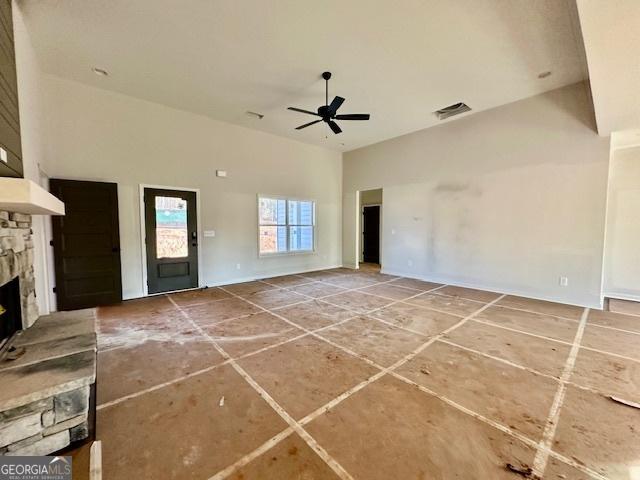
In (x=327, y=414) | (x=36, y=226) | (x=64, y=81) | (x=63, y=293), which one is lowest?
(x=327, y=414)

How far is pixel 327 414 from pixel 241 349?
1308 millimetres

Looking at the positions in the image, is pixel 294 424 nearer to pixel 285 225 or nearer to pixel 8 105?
pixel 8 105

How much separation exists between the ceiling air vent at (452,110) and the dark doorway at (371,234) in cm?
393

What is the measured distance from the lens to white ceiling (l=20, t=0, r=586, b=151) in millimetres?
2719

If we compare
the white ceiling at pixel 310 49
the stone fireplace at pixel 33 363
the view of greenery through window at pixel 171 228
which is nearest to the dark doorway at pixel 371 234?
the white ceiling at pixel 310 49

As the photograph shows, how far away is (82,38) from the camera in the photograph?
3115 millimetres

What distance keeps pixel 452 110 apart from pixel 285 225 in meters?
4.48

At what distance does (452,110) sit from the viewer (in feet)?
16.9

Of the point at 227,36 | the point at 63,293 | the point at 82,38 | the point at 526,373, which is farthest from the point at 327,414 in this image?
the point at 82,38

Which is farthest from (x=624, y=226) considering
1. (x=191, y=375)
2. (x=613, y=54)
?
(x=191, y=375)

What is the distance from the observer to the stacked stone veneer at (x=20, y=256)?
2.02 meters

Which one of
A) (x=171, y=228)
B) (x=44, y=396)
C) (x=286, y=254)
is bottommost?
(x=44, y=396)

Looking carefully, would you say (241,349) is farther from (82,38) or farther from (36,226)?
(82,38)

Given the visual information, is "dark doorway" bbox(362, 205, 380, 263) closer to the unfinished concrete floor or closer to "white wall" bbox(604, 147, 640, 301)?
the unfinished concrete floor
